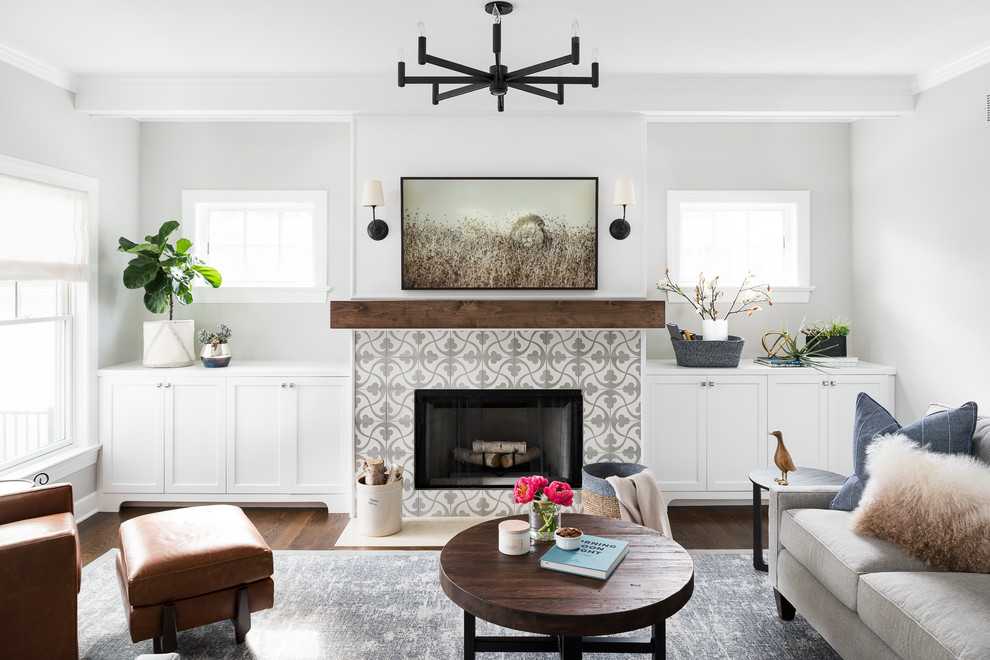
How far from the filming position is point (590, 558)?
204 cm

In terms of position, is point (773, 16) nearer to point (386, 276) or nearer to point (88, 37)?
point (386, 276)

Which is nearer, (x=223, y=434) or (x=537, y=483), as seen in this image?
(x=537, y=483)

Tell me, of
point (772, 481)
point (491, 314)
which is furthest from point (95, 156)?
point (772, 481)

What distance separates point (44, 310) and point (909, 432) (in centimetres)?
438

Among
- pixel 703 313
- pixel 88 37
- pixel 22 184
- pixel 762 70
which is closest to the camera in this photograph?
pixel 88 37

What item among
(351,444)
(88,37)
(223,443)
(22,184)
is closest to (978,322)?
(351,444)

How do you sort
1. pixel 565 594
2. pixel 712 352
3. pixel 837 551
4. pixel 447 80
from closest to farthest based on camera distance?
pixel 565 594, pixel 837 551, pixel 447 80, pixel 712 352

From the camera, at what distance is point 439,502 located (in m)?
3.72

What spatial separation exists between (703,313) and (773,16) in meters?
1.92

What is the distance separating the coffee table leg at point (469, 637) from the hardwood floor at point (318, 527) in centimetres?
156

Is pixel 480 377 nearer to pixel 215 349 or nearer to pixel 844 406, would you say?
pixel 215 349

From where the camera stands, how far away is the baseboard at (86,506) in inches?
144

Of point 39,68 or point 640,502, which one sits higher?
point 39,68

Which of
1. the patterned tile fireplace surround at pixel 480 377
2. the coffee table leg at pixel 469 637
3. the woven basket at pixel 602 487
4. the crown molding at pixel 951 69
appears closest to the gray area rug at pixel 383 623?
the coffee table leg at pixel 469 637
